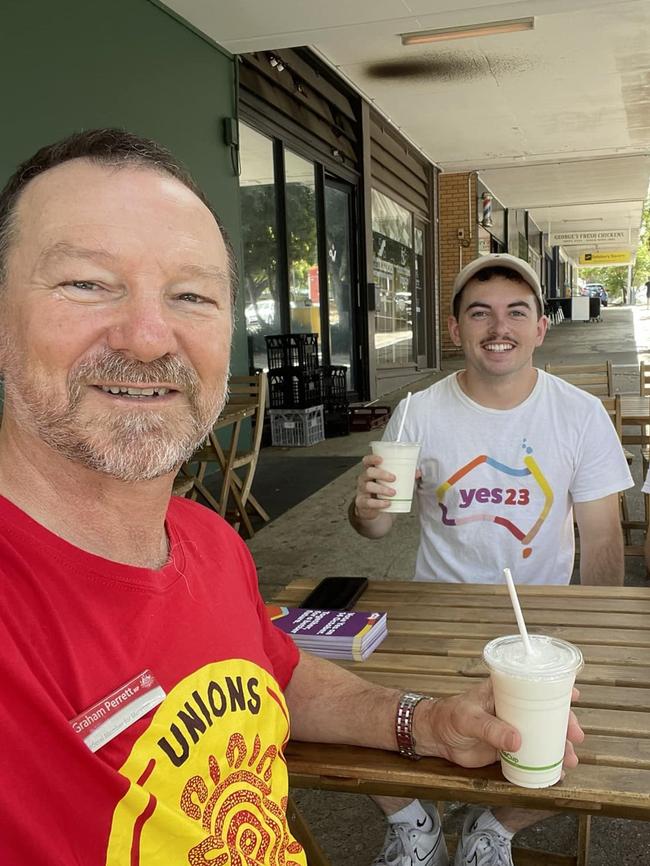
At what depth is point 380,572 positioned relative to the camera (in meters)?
4.47

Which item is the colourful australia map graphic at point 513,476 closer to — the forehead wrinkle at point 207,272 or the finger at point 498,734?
the finger at point 498,734

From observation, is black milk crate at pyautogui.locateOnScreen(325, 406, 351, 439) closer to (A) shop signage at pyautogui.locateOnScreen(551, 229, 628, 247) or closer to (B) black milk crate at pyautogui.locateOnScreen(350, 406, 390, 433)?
(B) black milk crate at pyautogui.locateOnScreen(350, 406, 390, 433)

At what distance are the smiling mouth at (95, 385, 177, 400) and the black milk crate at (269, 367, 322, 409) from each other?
265 inches

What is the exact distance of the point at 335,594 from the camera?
77.6 inches

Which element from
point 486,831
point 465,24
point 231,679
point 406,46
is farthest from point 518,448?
point 406,46

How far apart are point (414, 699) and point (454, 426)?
1.16 metres

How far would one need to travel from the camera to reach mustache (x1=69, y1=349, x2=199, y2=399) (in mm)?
1090

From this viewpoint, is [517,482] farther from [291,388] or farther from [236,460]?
[291,388]

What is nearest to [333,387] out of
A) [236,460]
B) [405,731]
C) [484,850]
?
[236,460]

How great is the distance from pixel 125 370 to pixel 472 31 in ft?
25.4

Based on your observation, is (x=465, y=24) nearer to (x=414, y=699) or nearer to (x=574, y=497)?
(x=574, y=497)

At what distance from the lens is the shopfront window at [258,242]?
786 cm

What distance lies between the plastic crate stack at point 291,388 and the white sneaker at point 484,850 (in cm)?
625

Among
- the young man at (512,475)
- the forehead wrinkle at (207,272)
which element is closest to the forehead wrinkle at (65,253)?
the forehead wrinkle at (207,272)
